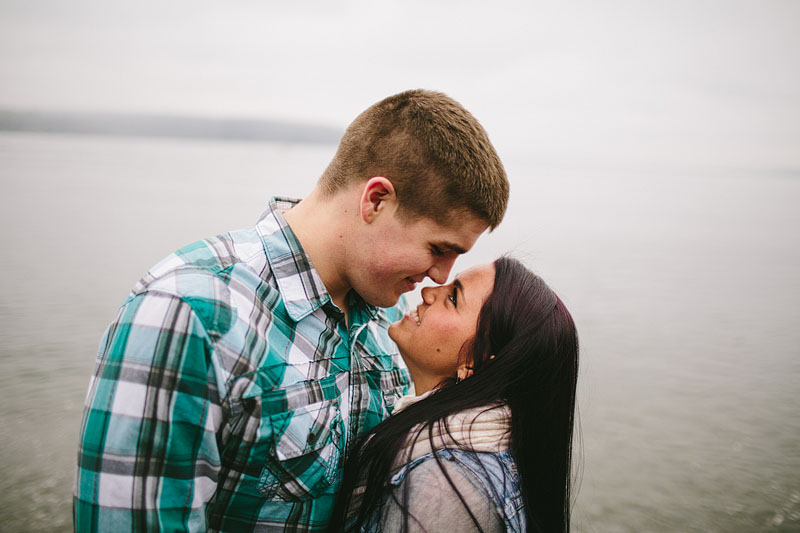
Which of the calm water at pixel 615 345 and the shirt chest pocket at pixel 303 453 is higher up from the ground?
the shirt chest pocket at pixel 303 453

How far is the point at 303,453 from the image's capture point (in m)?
1.79

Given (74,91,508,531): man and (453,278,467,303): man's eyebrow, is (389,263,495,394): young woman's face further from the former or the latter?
(74,91,508,531): man

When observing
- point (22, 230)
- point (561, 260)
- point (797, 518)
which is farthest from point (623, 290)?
point (22, 230)

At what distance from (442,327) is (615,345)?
8.23 meters

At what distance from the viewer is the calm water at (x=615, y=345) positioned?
17.6 ft

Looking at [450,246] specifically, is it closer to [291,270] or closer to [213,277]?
[291,270]

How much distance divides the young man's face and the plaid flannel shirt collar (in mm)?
243

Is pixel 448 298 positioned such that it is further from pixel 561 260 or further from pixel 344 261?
pixel 561 260

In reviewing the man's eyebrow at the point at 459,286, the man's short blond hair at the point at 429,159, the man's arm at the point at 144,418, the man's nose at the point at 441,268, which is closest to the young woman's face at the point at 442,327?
the man's eyebrow at the point at 459,286

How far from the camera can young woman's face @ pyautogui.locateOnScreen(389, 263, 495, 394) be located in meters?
2.49

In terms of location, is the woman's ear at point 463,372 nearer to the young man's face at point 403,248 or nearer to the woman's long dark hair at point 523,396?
the woman's long dark hair at point 523,396

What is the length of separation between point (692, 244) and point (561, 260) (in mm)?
8228

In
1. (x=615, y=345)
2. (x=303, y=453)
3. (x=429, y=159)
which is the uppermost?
(x=429, y=159)

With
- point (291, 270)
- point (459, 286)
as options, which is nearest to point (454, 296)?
point (459, 286)
